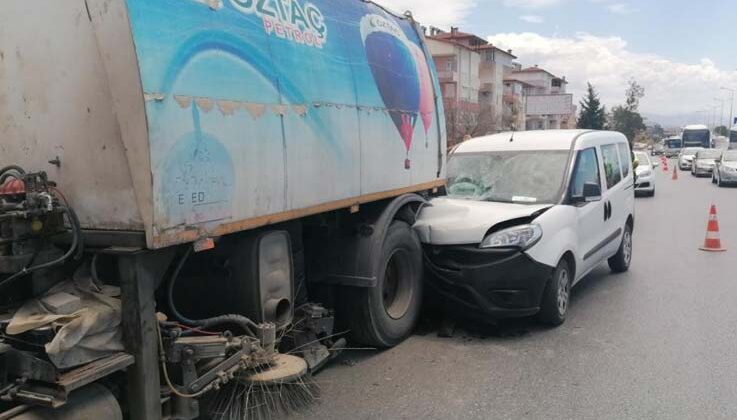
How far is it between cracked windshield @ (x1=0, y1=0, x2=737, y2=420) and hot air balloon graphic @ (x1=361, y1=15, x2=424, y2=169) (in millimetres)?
31

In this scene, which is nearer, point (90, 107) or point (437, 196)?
point (90, 107)

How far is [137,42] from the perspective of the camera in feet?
9.72

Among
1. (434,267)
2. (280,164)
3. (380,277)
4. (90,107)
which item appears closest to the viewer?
(90,107)

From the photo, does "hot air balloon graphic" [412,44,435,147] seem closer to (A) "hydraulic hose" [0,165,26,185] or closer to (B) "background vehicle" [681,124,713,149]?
(A) "hydraulic hose" [0,165,26,185]

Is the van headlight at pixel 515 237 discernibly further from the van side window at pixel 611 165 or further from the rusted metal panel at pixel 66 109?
the rusted metal panel at pixel 66 109

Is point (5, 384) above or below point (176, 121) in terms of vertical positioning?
below

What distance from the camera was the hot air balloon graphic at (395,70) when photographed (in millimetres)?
5484

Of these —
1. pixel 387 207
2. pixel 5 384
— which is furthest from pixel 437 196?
pixel 5 384

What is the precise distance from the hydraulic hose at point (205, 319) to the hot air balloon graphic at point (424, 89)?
10.8 feet

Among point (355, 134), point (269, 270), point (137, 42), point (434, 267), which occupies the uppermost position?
point (137, 42)

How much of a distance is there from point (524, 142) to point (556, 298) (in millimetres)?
2189

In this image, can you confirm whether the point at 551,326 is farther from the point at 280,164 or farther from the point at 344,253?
the point at 280,164

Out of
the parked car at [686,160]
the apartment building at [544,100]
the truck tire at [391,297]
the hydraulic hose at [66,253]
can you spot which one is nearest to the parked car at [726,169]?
the parked car at [686,160]

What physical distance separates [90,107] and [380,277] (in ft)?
9.48
